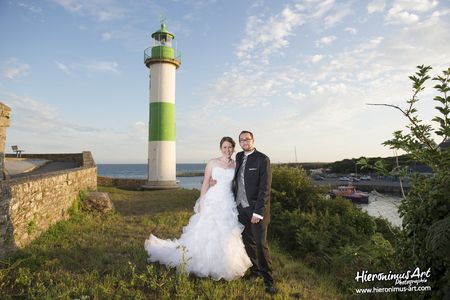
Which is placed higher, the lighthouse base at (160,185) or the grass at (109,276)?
the lighthouse base at (160,185)

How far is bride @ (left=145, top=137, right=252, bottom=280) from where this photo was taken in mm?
5031

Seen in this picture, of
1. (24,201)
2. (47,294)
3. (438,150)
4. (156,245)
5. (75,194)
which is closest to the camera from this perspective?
(438,150)

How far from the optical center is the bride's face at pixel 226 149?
5.61 metres

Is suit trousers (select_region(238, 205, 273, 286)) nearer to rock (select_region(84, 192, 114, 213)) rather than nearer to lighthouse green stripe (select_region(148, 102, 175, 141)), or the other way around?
rock (select_region(84, 192, 114, 213))

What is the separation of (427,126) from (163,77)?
20.6m

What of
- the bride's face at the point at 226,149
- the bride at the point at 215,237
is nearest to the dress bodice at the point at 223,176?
the bride at the point at 215,237

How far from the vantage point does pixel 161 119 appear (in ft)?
73.3

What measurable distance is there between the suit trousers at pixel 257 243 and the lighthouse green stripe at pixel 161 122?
58.5 ft

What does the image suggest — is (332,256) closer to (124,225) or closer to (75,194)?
(124,225)

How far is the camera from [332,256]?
8.44 meters

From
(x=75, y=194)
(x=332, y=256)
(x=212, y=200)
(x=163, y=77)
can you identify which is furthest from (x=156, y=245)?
(x=163, y=77)

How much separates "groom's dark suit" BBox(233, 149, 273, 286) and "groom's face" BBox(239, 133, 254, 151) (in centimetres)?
13

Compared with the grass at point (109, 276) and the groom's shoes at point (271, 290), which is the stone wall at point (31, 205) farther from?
the groom's shoes at point (271, 290)

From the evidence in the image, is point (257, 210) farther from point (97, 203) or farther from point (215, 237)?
point (97, 203)
